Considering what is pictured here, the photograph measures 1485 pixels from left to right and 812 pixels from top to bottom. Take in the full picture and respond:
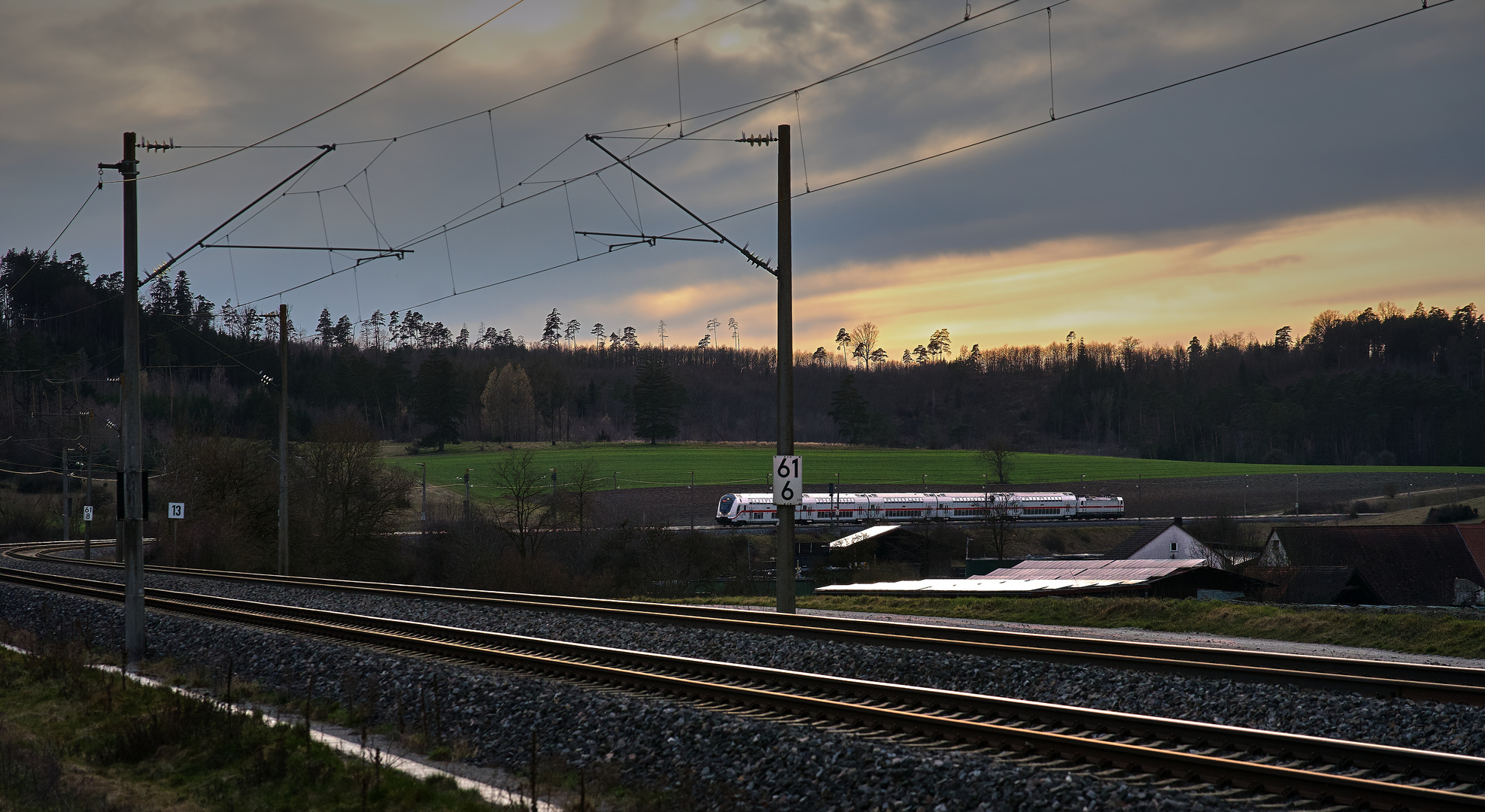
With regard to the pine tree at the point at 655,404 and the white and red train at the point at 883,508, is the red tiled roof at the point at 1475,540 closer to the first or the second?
the white and red train at the point at 883,508

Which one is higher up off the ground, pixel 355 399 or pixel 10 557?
pixel 355 399

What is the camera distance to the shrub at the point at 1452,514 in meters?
80.6

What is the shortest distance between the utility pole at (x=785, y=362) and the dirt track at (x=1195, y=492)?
7391cm

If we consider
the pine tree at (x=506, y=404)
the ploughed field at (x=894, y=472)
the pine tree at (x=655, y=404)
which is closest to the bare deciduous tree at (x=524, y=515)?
the ploughed field at (x=894, y=472)

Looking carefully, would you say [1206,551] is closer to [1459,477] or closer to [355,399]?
[1459,477]

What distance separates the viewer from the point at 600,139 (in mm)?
21219

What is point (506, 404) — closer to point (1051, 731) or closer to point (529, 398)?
point (529, 398)

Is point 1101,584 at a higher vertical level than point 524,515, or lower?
lower

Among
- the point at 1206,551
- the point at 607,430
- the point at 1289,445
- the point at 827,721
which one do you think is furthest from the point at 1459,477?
the point at 827,721

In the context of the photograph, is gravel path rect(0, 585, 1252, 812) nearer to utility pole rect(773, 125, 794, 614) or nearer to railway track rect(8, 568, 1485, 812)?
railway track rect(8, 568, 1485, 812)

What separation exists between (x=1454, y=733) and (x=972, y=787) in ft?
17.3

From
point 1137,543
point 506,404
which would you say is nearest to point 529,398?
point 506,404

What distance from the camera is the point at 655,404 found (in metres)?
155

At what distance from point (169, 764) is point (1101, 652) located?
41.0 feet
